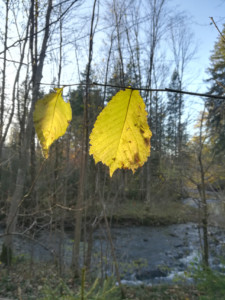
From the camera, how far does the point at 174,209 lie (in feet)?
25.7

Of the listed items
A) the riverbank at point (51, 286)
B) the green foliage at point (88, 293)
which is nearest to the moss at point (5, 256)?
the riverbank at point (51, 286)

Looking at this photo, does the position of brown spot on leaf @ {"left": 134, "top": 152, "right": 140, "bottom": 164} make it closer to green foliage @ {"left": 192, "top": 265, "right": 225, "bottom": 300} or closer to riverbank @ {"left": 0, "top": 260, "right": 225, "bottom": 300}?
green foliage @ {"left": 192, "top": 265, "right": 225, "bottom": 300}

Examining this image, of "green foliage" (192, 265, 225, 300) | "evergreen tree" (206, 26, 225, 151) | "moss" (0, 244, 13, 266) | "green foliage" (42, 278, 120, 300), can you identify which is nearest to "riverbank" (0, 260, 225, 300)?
"moss" (0, 244, 13, 266)

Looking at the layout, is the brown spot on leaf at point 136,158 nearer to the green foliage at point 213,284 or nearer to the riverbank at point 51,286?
the green foliage at point 213,284

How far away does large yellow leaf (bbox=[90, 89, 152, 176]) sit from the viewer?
0.45 metres

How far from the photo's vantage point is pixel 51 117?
516 millimetres

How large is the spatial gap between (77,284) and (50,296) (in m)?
2.61

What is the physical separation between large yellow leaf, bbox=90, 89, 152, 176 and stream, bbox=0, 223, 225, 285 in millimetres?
4213

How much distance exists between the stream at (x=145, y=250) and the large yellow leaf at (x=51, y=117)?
418 centimetres

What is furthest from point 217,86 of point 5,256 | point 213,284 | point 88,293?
point 5,256

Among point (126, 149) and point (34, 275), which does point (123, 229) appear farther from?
point (126, 149)

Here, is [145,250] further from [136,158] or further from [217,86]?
[136,158]

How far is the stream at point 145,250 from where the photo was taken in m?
5.55

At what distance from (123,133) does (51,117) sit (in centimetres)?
16
